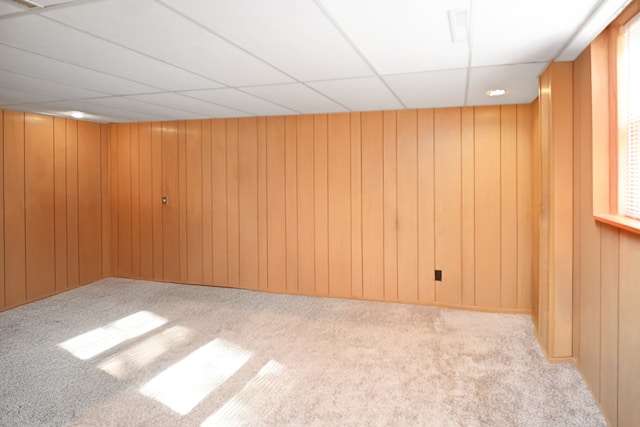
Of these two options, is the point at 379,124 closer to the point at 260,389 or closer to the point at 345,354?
the point at 345,354

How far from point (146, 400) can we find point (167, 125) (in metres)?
3.49

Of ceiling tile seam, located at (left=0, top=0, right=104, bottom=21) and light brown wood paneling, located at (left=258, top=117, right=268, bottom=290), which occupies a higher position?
ceiling tile seam, located at (left=0, top=0, right=104, bottom=21)

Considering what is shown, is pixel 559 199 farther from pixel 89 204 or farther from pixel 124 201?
pixel 89 204

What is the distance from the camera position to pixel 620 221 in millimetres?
1910

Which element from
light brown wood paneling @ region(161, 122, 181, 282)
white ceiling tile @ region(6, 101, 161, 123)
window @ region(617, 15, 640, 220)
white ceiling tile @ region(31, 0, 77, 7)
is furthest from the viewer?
light brown wood paneling @ region(161, 122, 181, 282)

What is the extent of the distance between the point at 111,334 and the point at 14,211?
1.86m

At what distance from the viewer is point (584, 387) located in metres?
2.46

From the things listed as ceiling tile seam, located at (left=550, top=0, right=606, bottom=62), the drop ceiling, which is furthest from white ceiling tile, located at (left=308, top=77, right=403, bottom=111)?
ceiling tile seam, located at (left=550, top=0, right=606, bottom=62)

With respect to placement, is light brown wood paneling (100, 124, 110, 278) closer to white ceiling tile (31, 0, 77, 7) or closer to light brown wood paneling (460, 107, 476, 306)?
white ceiling tile (31, 0, 77, 7)

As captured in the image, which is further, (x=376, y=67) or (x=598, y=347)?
(x=376, y=67)

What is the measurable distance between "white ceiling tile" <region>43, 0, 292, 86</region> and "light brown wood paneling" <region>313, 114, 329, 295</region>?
1680 millimetres

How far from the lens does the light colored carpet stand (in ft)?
7.41

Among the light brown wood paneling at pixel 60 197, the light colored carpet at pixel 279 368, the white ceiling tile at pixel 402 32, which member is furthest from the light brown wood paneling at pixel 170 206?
the white ceiling tile at pixel 402 32

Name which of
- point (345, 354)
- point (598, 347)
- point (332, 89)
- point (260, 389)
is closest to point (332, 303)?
point (345, 354)
